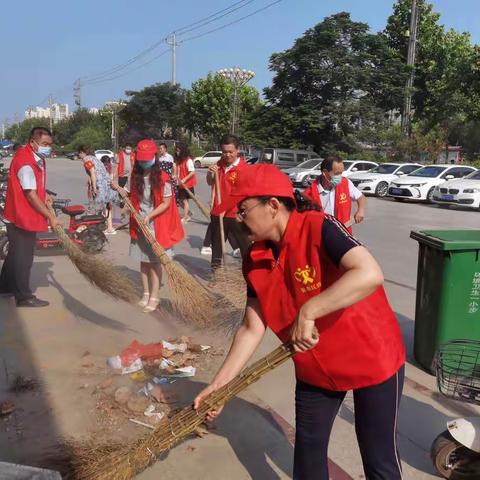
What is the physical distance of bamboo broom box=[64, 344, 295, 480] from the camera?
6.35ft

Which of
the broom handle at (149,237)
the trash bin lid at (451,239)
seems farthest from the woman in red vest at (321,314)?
the broom handle at (149,237)

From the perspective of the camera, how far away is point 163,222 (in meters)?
5.18

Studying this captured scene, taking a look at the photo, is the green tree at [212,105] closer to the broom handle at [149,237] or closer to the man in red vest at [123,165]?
the man in red vest at [123,165]

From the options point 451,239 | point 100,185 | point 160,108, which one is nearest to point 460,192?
point 100,185

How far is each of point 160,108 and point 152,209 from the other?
166ft

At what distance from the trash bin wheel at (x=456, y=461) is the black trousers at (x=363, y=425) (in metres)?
0.80

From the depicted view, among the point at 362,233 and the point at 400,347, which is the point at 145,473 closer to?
the point at 400,347

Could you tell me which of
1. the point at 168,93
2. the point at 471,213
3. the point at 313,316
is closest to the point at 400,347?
the point at 313,316

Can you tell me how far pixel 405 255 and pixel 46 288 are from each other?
535 centimetres

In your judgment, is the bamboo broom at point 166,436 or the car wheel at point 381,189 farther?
the car wheel at point 381,189

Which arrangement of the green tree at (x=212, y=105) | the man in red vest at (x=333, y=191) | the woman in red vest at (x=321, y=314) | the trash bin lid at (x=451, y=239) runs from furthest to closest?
1. the green tree at (x=212, y=105)
2. the man in red vest at (x=333, y=191)
3. the trash bin lid at (x=451, y=239)
4. the woman in red vest at (x=321, y=314)

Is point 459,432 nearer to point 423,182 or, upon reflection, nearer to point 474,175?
point 474,175

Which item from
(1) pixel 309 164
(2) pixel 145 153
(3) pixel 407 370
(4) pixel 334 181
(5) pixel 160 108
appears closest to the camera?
(3) pixel 407 370

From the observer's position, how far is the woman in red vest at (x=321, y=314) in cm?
178
